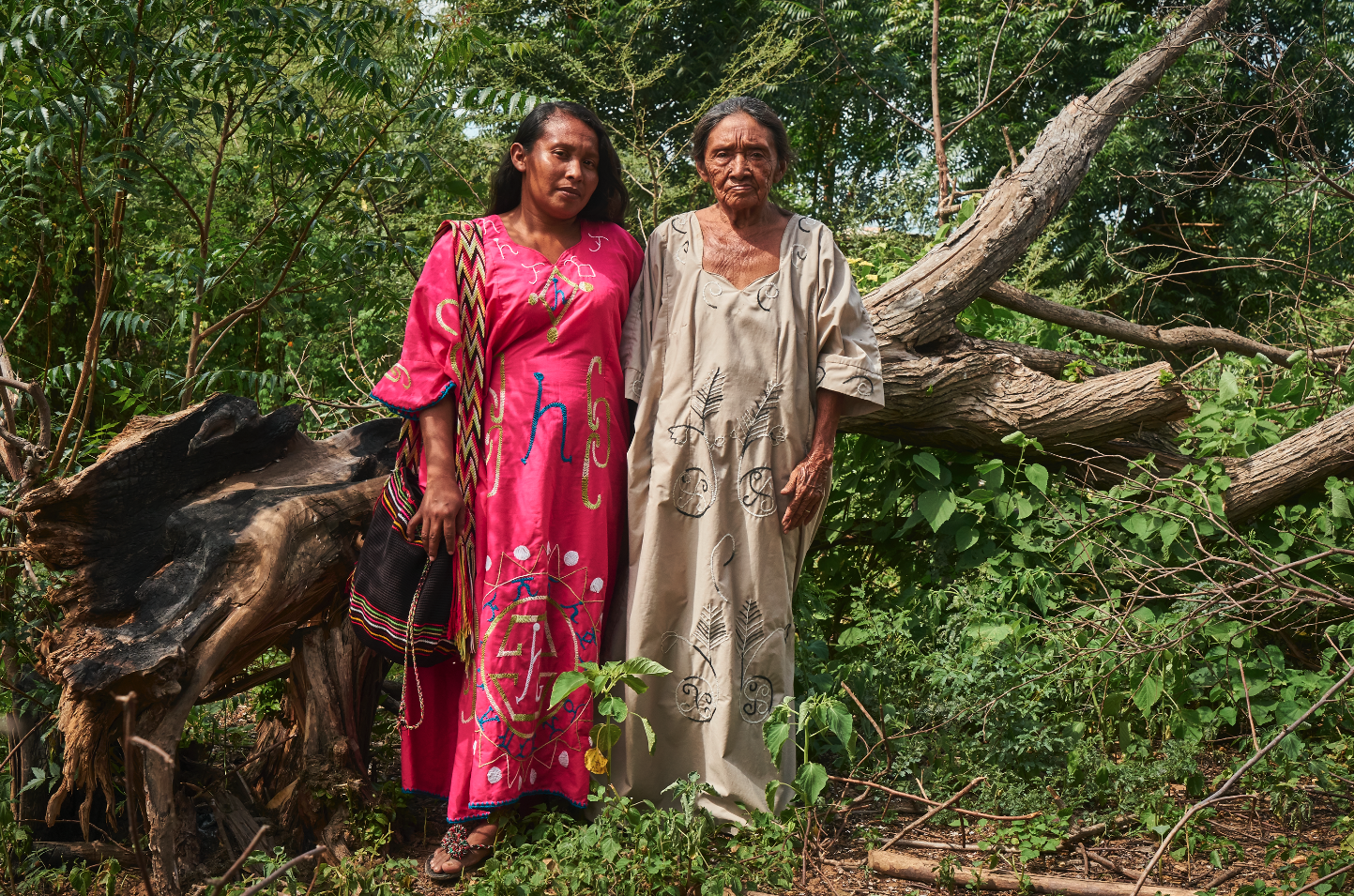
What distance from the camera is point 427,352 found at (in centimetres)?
267

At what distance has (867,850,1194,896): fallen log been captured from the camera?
2387 millimetres

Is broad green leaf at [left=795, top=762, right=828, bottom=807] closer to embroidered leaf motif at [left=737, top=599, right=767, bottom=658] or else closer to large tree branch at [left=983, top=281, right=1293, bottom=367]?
embroidered leaf motif at [left=737, top=599, right=767, bottom=658]

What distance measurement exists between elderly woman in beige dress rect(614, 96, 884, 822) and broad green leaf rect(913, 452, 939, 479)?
0.96 metres

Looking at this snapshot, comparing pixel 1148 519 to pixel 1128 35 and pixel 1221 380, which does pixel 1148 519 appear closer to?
pixel 1221 380

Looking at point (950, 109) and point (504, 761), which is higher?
point (950, 109)

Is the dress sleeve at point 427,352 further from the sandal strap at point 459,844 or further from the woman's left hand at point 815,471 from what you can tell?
the sandal strap at point 459,844

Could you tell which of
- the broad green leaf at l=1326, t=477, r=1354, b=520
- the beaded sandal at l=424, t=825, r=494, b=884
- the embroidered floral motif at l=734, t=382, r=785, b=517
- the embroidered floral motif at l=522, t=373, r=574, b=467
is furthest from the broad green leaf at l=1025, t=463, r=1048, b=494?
the beaded sandal at l=424, t=825, r=494, b=884

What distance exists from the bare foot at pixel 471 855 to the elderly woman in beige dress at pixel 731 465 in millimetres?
363

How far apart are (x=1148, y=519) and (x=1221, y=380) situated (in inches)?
34.1

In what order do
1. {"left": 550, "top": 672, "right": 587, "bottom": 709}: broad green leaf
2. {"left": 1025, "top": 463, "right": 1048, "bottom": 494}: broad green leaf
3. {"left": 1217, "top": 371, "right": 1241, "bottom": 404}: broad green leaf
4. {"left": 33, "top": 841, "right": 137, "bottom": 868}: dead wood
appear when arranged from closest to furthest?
1. {"left": 550, "top": 672, "right": 587, "bottom": 709}: broad green leaf
2. {"left": 33, "top": 841, "right": 137, "bottom": 868}: dead wood
3. {"left": 1025, "top": 463, "right": 1048, "bottom": 494}: broad green leaf
4. {"left": 1217, "top": 371, "right": 1241, "bottom": 404}: broad green leaf

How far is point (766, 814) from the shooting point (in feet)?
8.81

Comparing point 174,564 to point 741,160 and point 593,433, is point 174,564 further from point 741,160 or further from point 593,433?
point 741,160

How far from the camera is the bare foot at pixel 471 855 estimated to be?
266 cm

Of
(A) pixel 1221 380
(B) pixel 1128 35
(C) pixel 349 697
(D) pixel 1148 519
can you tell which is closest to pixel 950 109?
(B) pixel 1128 35
